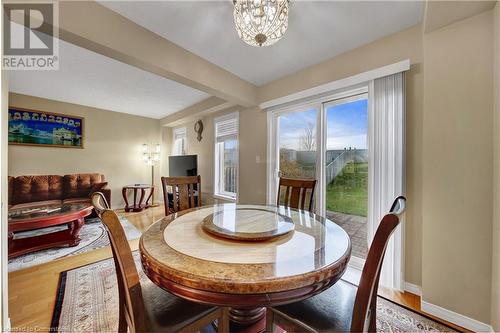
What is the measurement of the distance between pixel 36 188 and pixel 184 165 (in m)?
2.69

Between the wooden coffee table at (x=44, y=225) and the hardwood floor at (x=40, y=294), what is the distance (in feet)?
1.66

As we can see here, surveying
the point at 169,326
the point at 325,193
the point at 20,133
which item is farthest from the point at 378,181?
the point at 20,133

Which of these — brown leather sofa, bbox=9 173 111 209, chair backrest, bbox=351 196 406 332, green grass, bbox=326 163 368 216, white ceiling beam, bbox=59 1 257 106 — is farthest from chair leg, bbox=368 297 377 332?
brown leather sofa, bbox=9 173 111 209

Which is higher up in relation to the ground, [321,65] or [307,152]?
[321,65]

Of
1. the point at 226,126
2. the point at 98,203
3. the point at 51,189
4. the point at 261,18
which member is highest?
the point at 261,18

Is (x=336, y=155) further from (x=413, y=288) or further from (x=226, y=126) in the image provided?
(x=226, y=126)

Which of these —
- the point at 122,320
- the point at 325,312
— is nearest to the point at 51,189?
the point at 122,320

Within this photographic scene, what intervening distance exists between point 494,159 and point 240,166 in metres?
2.92

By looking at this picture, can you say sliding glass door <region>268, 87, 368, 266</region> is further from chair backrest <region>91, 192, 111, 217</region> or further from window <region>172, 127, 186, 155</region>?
window <region>172, 127, 186, 155</region>

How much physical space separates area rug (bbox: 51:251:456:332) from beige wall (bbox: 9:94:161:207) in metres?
3.38

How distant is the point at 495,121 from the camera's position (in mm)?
1354

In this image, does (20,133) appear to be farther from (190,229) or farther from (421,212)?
(421,212)

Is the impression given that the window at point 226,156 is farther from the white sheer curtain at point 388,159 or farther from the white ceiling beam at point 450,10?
the white ceiling beam at point 450,10

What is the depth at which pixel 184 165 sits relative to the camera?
190 inches
